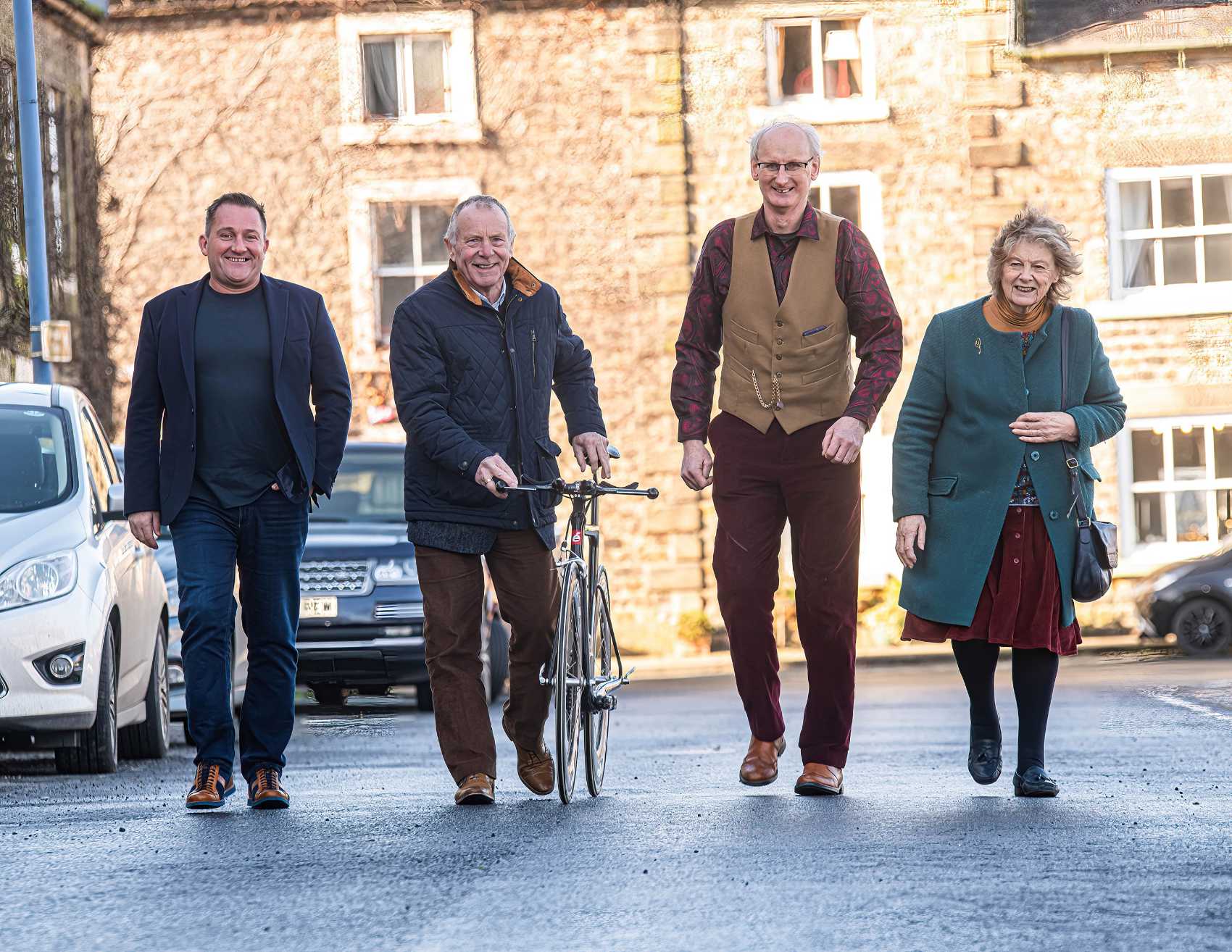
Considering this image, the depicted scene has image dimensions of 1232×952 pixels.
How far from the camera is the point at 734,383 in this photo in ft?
24.4

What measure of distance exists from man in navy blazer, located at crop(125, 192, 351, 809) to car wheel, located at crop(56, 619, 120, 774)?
250cm

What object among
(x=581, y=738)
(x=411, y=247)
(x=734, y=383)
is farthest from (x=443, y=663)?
(x=411, y=247)

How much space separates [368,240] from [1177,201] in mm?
9901

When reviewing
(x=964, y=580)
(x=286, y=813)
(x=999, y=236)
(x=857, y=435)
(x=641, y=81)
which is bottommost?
(x=286, y=813)

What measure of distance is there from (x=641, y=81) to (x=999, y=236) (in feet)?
65.9

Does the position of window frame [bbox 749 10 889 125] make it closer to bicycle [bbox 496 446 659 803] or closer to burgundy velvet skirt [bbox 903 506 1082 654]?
bicycle [bbox 496 446 659 803]

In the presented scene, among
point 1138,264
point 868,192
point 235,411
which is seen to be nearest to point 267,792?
point 235,411

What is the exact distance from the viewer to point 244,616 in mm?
7395

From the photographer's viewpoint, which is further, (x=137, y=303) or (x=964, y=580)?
(x=137, y=303)

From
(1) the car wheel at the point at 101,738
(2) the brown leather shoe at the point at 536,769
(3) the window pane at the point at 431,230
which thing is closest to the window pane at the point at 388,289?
(3) the window pane at the point at 431,230

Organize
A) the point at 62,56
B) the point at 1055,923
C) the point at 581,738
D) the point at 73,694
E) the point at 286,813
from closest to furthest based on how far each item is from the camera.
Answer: the point at 1055,923, the point at 286,813, the point at 581,738, the point at 73,694, the point at 62,56

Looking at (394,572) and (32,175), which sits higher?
(32,175)

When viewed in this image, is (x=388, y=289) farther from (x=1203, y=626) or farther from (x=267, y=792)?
(x=267, y=792)

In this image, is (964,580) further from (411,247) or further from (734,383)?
(411,247)
